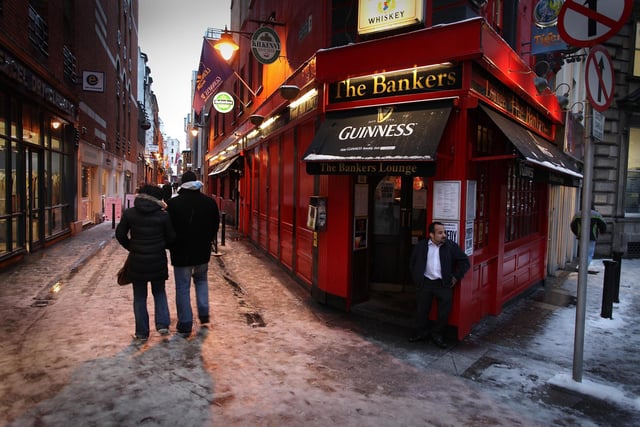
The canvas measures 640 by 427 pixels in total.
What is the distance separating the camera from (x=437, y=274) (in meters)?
5.45

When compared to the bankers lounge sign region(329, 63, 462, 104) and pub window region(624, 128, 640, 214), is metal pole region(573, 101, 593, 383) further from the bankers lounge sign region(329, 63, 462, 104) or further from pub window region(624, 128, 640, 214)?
pub window region(624, 128, 640, 214)

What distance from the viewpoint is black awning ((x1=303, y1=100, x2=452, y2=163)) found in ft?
17.7

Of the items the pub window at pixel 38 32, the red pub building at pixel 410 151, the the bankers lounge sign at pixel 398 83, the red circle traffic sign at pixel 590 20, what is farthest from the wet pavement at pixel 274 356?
the pub window at pixel 38 32

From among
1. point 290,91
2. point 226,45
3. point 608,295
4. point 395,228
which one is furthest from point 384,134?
point 226,45

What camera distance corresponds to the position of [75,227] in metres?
15.0

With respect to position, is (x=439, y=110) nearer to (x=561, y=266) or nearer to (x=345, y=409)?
(x=345, y=409)

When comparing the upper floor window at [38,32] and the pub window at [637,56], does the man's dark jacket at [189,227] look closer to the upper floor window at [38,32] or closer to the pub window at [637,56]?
the upper floor window at [38,32]

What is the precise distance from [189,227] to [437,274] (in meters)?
3.13

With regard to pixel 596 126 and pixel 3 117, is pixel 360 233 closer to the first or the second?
pixel 596 126

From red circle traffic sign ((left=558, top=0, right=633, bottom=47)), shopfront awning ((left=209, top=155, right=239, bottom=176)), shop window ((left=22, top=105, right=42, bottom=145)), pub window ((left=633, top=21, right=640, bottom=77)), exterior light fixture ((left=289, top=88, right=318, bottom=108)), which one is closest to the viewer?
red circle traffic sign ((left=558, top=0, right=633, bottom=47))

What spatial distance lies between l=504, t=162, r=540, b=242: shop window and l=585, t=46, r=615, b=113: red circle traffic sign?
2363 mm

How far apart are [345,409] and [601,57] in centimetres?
428

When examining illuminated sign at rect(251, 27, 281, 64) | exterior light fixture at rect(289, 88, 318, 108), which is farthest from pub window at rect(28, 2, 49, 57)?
exterior light fixture at rect(289, 88, 318, 108)

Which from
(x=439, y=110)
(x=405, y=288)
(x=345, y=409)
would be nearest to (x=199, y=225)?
(x=345, y=409)
